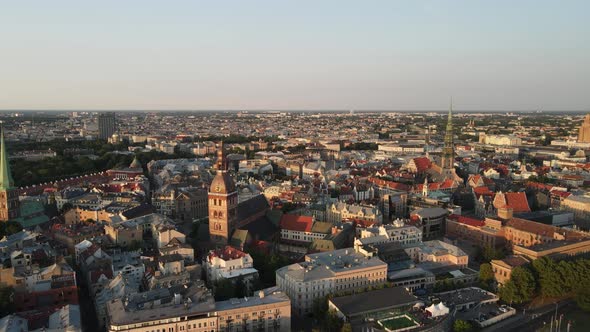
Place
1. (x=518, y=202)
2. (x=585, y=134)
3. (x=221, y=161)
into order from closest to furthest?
1. (x=221, y=161)
2. (x=518, y=202)
3. (x=585, y=134)

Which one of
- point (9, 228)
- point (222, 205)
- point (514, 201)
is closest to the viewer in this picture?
point (222, 205)

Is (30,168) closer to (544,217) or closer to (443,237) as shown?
(443,237)

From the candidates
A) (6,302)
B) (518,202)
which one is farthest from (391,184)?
(6,302)

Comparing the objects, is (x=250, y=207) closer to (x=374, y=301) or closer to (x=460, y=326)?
(x=374, y=301)

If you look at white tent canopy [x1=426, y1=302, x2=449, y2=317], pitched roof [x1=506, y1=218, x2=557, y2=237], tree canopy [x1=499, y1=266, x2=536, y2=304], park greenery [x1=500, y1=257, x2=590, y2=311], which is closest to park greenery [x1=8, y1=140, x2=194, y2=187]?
white tent canopy [x1=426, y1=302, x2=449, y2=317]

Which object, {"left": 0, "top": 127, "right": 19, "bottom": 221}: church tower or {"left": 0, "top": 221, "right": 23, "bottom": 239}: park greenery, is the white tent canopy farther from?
{"left": 0, "top": 127, "right": 19, "bottom": 221}: church tower

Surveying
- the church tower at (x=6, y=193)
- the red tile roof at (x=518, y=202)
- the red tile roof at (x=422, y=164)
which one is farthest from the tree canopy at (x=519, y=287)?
the red tile roof at (x=422, y=164)
